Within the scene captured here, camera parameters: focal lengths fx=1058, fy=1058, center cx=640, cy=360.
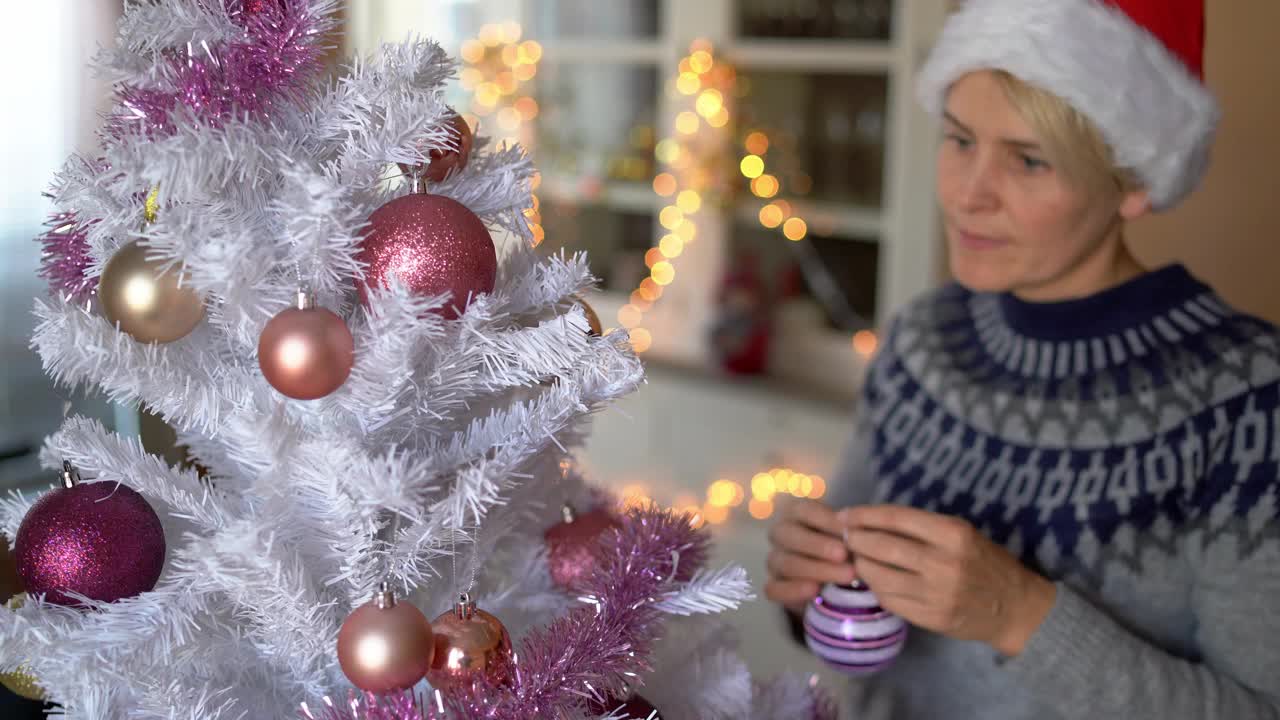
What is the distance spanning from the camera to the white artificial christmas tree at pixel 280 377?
0.52 meters

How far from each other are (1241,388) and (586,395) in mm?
687

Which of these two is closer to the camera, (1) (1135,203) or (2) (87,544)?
(2) (87,544)

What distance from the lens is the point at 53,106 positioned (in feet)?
8.21

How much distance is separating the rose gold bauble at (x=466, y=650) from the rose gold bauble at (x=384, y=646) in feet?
0.06

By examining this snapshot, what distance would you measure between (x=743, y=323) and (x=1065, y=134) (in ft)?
5.26

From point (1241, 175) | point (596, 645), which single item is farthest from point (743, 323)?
Answer: point (596, 645)

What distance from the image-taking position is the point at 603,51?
2.82 meters

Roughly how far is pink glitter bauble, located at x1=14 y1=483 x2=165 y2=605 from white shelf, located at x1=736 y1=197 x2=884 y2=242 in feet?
6.44

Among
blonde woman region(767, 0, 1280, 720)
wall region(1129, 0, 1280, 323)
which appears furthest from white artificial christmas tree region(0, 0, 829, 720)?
wall region(1129, 0, 1280, 323)

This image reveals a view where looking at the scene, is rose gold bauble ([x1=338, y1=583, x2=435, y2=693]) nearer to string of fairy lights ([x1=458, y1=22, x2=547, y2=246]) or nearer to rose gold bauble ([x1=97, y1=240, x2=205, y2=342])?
rose gold bauble ([x1=97, y1=240, x2=205, y2=342])

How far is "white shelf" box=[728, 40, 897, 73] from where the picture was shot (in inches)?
90.0

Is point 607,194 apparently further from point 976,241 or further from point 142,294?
point 142,294

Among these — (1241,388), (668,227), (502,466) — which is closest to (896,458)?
(1241,388)

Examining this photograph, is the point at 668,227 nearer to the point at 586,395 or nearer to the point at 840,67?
the point at 840,67
